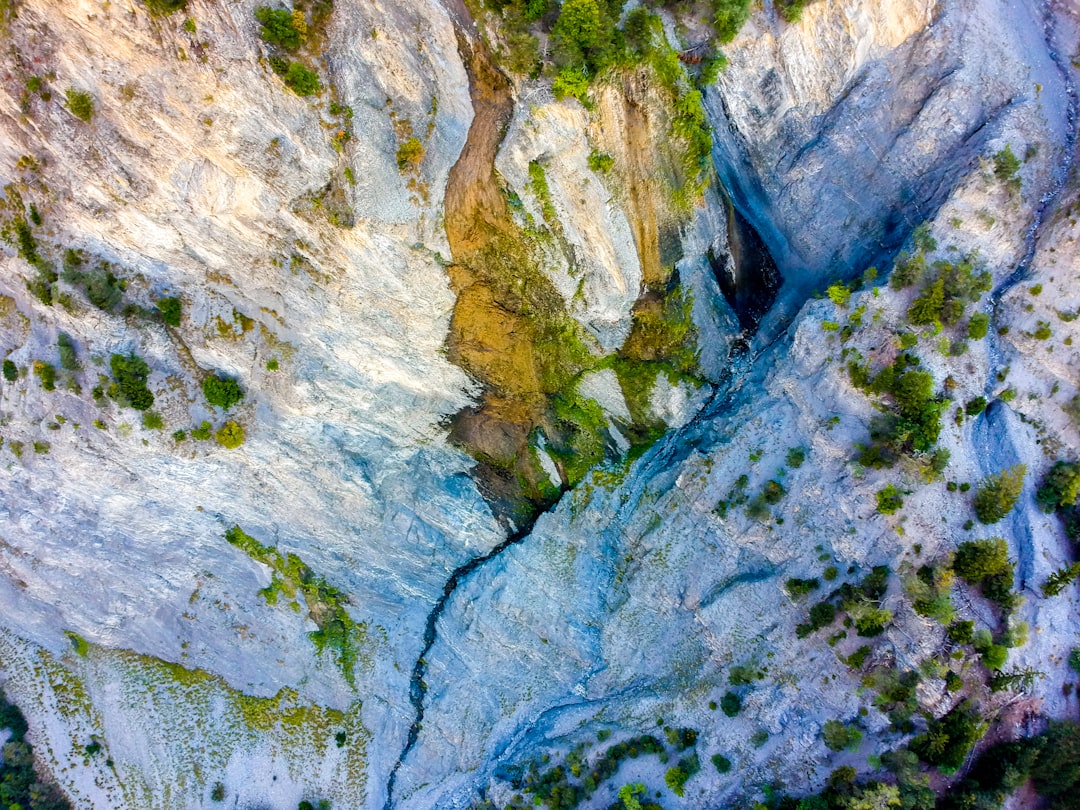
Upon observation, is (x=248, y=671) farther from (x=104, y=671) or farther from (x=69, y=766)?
(x=69, y=766)

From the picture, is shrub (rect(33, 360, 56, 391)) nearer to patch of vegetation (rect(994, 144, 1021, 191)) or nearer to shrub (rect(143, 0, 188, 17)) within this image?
shrub (rect(143, 0, 188, 17))

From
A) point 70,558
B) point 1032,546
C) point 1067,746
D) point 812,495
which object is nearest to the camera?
point 1067,746

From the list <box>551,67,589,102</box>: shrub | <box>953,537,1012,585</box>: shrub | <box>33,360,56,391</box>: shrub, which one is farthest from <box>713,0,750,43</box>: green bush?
<box>33,360,56,391</box>: shrub

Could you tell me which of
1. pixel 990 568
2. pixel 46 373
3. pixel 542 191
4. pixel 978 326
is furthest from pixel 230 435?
pixel 978 326

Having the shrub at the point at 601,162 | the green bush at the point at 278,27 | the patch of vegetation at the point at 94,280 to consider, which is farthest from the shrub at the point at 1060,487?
the patch of vegetation at the point at 94,280

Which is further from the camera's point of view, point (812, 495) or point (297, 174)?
point (812, 495)

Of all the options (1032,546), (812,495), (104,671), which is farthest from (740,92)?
(104,671)

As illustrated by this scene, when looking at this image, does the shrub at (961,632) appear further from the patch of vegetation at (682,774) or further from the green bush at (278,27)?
the green bush at (278,27)
